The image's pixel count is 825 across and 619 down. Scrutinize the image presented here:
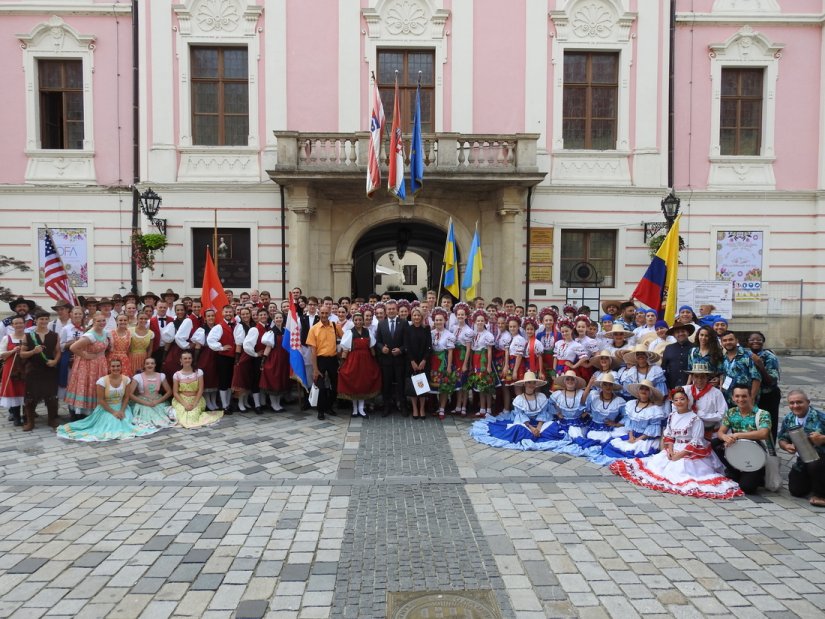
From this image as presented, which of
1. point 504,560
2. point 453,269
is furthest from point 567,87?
point 504,560

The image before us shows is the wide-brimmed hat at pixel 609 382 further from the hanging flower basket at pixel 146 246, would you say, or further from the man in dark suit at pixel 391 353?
the hanging flower basket at pixel 146 246

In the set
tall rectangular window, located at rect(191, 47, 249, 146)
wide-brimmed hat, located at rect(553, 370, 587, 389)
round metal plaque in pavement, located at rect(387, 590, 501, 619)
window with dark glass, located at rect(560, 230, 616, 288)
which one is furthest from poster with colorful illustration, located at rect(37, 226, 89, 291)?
round metal plaque in pavement, located at rect(387, 590, 501, 619)

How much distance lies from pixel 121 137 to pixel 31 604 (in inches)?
593

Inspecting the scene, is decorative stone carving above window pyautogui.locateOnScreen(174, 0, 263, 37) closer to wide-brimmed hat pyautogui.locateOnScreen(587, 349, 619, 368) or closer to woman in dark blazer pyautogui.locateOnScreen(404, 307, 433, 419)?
woman in dark blazer pyautogui.locateOnScreen(404, 307, 433, 419)

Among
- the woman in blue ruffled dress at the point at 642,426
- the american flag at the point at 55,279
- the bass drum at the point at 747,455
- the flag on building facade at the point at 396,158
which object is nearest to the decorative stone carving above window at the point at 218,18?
the flag on building facade at the point at 396,158

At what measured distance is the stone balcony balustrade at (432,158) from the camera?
14.3 m

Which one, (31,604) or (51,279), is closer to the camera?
(31,604)

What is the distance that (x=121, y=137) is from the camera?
16.1 metres

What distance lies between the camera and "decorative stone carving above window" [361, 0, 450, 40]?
15969 millimetres

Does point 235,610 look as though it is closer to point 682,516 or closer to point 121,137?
point 682,516

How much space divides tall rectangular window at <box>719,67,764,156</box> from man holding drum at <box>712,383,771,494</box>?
13045 millimetres

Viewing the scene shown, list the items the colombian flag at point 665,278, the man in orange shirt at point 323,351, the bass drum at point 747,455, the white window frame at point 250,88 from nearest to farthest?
the bass drum at point 747,455
the colombian flag at point 665,278
the man in orange shirt at point 323,351
the white window frame at point 250,88

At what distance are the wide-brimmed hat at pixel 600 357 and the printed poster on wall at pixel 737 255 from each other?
9.90 metres

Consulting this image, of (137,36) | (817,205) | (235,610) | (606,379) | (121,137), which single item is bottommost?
(235,610)
